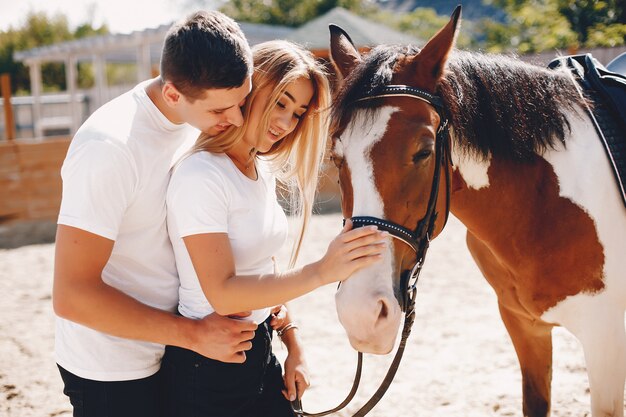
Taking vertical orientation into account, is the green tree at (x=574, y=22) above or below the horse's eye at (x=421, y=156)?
above

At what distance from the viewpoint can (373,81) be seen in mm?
1720

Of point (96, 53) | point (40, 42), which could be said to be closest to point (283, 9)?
point (40, 42)

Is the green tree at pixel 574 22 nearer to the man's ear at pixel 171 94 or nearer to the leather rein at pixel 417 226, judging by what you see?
the leather rein at pixel 417 226

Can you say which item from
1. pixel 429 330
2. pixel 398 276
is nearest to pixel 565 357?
pixel 429 330

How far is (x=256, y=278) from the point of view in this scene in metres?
1.54

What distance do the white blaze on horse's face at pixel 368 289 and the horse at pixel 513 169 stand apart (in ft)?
0.10

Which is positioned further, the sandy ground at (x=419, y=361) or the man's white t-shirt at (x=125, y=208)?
the sandy ground at (x=419, y=361)

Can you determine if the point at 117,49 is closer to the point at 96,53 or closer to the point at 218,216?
the point at 96,53

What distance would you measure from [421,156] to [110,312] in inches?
38.9

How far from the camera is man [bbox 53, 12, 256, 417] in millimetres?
1436

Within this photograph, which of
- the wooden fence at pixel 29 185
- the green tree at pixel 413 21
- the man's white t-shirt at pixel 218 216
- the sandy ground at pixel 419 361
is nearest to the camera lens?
the man's white t-shirt at pixel 218 216

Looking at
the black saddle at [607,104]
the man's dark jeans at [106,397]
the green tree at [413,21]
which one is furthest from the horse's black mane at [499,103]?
the green tree at [413,21]

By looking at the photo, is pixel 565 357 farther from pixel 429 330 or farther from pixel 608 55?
pixel 608 55

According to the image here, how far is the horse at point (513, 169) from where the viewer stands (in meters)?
1.71
